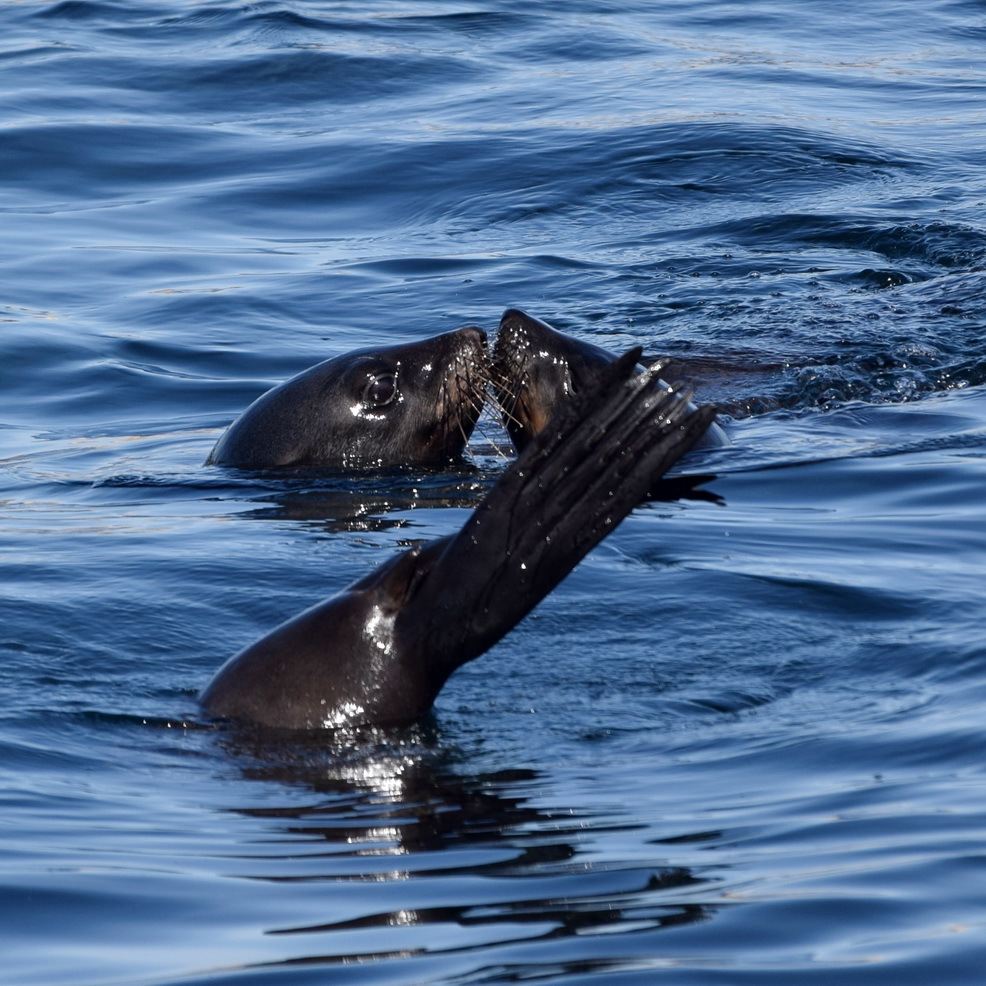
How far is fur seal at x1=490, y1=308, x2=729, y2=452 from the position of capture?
805 cm

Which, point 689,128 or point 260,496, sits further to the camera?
point 689,128

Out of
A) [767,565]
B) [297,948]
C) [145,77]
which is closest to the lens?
[297,948]

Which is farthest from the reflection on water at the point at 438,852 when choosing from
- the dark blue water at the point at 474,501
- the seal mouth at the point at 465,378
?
the seal mouth at the point at 465,378

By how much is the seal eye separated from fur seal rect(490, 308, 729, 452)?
47 centimetres

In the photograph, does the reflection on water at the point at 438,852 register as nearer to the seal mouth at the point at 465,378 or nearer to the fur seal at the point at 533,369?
the fur seal at the point at 533,369

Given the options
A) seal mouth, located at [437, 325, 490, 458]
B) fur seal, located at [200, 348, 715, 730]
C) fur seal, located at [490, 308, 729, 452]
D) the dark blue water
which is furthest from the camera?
seal mouth, located at [437, 325, 490, 458]

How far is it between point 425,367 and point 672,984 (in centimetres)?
524

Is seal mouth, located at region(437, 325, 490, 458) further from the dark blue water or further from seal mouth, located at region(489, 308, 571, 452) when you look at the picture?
the dark blue water

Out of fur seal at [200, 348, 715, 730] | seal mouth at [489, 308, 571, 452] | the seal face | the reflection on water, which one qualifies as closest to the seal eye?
the seal face

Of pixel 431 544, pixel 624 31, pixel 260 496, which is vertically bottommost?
pixel 260 496

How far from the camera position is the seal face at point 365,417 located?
830cm

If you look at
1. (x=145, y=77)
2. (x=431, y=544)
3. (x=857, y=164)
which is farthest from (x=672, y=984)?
(x=145, y=77)

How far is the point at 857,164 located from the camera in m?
15.0

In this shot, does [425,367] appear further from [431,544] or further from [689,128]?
[689,128]
